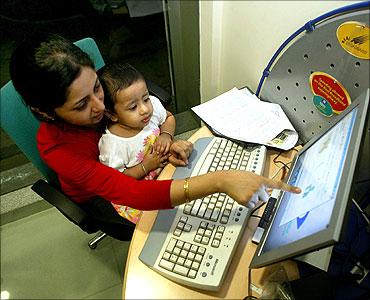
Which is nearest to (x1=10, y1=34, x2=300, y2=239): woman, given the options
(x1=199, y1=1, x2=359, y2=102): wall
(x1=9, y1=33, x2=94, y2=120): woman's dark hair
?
(x1=9, y1=33, x2=94, y2=120): woman's dark hair

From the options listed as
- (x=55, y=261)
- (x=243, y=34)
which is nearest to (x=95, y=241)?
(x=55, y=261)

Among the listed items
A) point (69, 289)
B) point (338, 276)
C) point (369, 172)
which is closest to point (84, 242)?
point (69, 289)

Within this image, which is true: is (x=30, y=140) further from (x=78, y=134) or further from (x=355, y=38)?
(x=355, y=38)

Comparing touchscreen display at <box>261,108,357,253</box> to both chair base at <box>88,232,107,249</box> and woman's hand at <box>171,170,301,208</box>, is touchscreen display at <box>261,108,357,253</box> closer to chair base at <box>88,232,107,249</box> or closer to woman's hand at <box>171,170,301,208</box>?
woman's hand at <box>171,170,301,208</box>

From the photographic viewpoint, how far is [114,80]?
1.06 m

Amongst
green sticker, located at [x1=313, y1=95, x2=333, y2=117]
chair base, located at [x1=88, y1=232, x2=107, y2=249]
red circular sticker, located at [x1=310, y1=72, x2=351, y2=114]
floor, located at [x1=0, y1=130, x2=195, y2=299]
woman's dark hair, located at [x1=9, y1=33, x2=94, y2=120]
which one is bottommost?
floor, located at [x1=0, y1=130, x2=195, y2=299]

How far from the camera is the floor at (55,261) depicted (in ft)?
5.21

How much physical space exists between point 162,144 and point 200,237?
423 mm

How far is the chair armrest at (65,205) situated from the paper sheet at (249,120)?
53 cm

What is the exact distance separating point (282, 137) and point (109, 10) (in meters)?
1.54

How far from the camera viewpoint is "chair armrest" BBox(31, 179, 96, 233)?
0.99m

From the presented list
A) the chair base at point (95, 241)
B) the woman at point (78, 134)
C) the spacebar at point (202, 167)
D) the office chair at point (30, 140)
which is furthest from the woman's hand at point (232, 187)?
the chair base at point (95, 241)

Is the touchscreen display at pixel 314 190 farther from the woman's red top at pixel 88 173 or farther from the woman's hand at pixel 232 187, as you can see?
the woman's red top at pixel 88 173

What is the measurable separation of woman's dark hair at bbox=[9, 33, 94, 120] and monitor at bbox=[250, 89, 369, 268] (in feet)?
2.11
